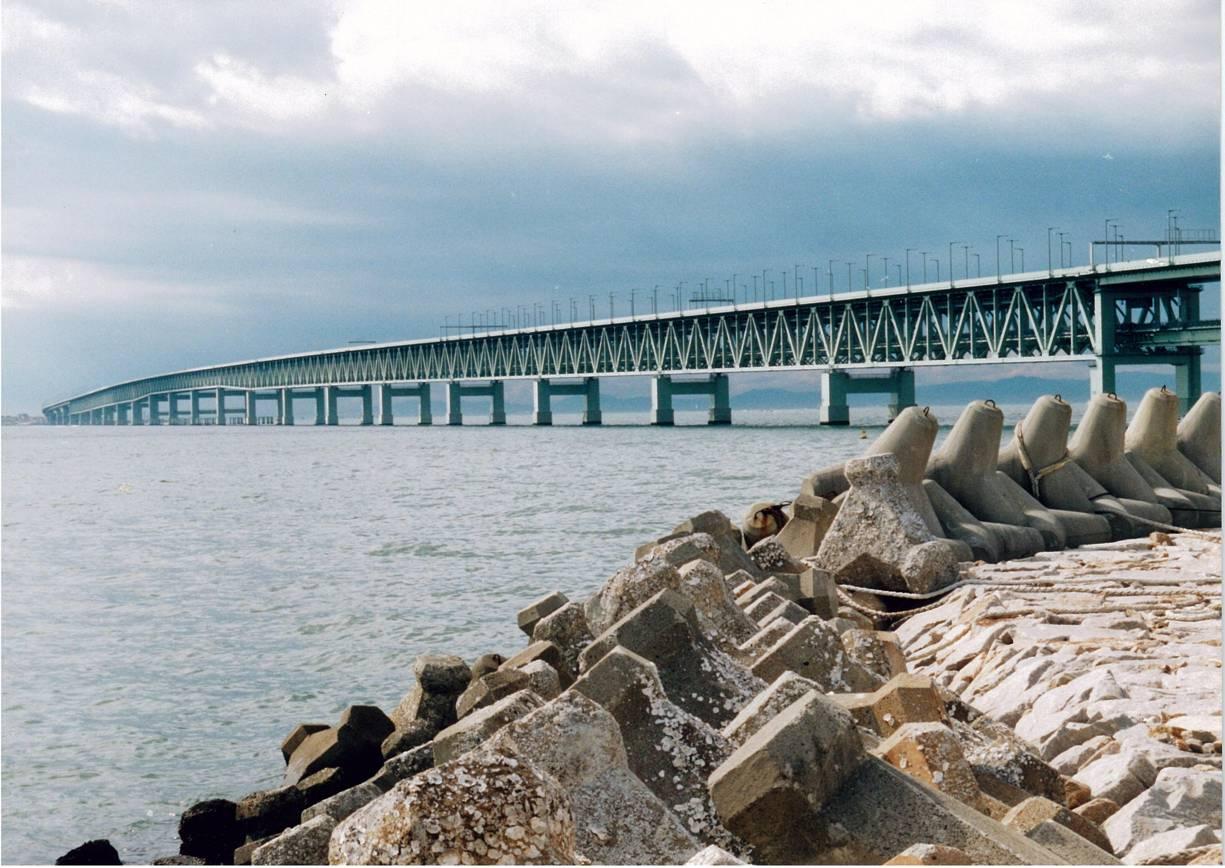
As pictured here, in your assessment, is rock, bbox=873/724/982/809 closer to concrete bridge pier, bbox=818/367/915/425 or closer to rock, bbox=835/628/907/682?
rock, bbox=835/628/907/682

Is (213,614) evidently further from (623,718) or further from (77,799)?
(623,718)

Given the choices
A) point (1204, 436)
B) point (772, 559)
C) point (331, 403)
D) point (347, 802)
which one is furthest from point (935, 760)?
point (331, 403)

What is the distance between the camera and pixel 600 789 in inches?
167

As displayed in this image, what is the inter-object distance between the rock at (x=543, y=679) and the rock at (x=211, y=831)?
2052 mm

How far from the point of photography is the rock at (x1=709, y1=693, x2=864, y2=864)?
4.07m

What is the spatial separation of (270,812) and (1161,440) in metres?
13.4

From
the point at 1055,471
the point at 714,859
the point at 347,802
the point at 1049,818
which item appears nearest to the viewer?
the point at 714,859

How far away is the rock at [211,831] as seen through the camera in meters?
7.28

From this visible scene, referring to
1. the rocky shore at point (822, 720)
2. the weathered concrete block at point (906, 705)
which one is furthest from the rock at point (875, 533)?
the weathered concrete block at point (906, 705)

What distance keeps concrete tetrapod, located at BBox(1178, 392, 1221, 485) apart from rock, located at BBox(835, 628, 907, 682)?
36.7 feet

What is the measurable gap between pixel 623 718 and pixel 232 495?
131 ft

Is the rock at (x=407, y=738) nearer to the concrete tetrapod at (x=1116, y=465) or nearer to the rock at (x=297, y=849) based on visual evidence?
the rock at (x=297, y=849)

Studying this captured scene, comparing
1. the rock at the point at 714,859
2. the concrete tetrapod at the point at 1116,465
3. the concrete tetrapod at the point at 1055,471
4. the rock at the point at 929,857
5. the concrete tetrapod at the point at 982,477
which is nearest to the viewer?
the rock at the point at 714,859

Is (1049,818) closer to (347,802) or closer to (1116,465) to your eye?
(347,802)
